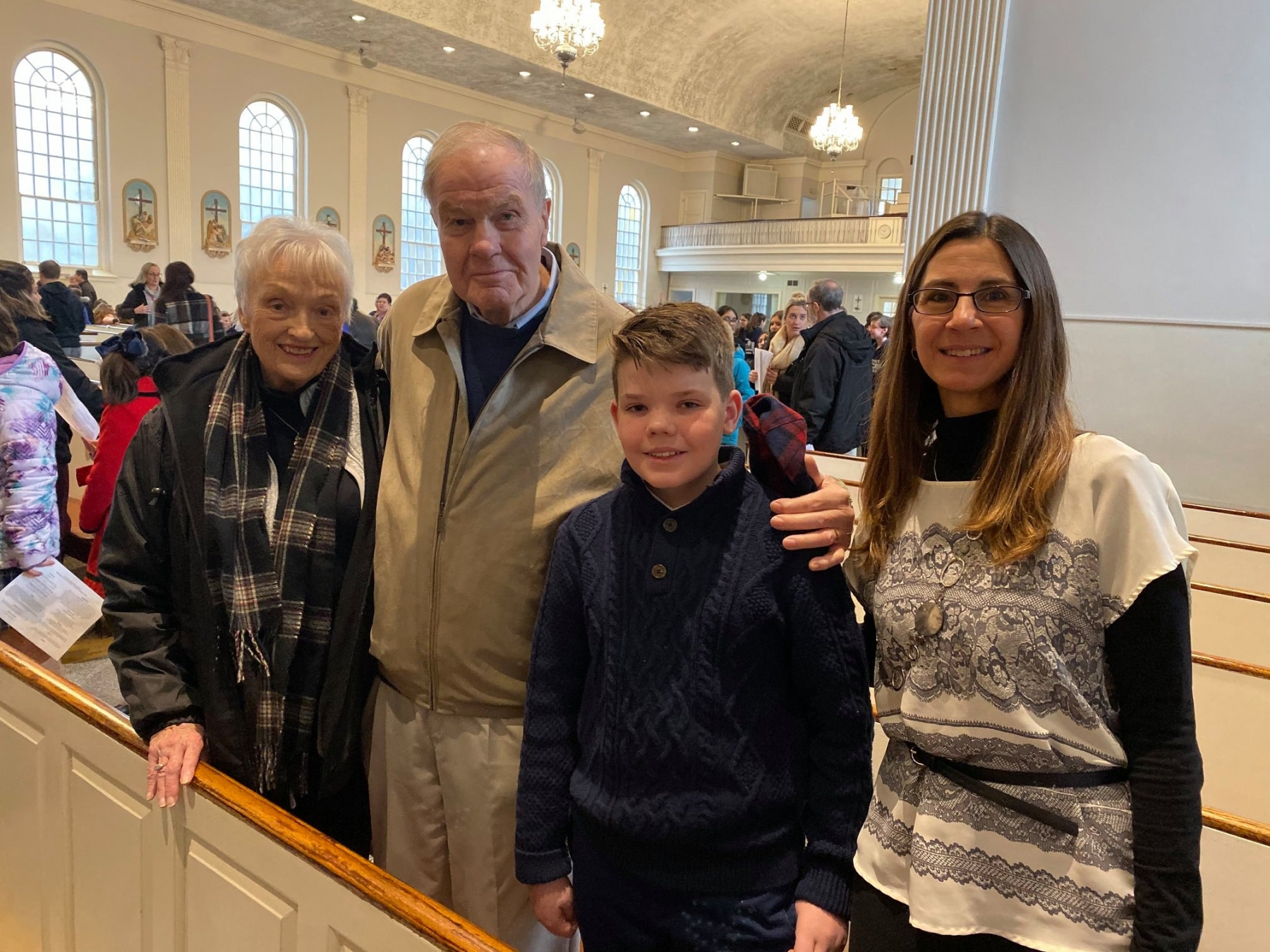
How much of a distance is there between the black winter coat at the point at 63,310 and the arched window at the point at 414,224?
853cm

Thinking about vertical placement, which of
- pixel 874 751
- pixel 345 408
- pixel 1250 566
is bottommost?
pixel 874 751

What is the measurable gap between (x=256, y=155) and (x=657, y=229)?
9.68 metres

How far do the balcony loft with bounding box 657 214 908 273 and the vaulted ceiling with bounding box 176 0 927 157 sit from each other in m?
2.30

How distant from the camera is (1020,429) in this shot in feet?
3.67

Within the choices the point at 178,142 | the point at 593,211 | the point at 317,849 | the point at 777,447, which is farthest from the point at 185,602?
the point at 593,211

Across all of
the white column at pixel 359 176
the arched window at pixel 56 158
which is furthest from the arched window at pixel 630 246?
the arched window at pixel 56 158

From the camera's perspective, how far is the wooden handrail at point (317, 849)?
1.16m

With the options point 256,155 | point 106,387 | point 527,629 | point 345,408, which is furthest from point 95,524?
point 256,155

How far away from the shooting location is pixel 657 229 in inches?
819

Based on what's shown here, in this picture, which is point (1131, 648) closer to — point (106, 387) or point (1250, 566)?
point (1250, 566)

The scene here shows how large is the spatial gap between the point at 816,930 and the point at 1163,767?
0.50 metres

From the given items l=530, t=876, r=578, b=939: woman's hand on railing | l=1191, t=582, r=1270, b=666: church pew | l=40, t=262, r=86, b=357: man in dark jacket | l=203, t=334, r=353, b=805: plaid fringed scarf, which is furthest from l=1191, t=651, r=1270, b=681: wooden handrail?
l=40, t=262, r=86, b=357: man in dark jacket

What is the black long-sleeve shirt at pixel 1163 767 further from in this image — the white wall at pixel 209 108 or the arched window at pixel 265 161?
the arched window at pixel 265 161

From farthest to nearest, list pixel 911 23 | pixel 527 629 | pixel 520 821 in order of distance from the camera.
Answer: pixel 911 23
pixel 527 629
pixel 520 821
